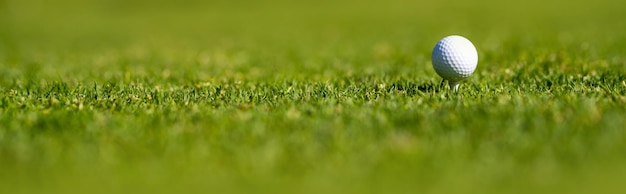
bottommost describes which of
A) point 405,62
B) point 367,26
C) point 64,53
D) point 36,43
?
point 405,62

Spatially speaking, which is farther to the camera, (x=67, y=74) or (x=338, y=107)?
(x=67, y=74)

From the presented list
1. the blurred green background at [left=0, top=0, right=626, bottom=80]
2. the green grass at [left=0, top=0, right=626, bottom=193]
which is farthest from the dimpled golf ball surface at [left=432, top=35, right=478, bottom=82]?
the blurred green background at [left=0, top=0, right=626, bottom=80]

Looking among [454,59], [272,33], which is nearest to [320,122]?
[454,59]

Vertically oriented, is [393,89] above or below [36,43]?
below

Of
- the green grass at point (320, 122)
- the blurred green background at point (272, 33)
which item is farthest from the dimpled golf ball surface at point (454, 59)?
the blurred green background at point (272, 33)

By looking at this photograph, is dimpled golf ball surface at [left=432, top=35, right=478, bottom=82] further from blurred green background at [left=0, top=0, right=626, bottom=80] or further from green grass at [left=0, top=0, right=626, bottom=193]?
blurred green background at [left=0, top=0, right=626, bottom=80]

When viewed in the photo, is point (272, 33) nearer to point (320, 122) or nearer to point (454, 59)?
point (454, 59)

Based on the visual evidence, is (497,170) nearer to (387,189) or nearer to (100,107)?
(387,189)

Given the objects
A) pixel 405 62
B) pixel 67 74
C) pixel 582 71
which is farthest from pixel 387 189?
pixel 67 74
